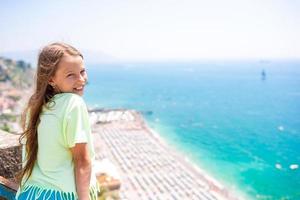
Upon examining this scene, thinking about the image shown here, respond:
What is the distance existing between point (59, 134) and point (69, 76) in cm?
33

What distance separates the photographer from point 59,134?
5.64 ft

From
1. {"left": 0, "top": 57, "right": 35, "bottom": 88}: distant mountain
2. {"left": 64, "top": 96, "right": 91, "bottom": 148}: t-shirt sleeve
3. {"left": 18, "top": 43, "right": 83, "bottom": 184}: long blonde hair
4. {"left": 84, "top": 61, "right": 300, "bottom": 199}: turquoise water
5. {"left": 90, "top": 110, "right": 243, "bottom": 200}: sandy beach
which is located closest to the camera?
{"left": 64, "top": 96, "right": 91, "bottom": 148}: t-shirt sleeve

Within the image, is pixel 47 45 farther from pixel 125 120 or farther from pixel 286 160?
pixel 125 120

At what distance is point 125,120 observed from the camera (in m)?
53.1

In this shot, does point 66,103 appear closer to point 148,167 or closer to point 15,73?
point 148,167


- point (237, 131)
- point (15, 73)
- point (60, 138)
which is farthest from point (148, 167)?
point (15, 73)

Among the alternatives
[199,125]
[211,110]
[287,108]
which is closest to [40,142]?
[199,125]

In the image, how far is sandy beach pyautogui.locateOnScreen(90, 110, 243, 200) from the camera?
2597cm

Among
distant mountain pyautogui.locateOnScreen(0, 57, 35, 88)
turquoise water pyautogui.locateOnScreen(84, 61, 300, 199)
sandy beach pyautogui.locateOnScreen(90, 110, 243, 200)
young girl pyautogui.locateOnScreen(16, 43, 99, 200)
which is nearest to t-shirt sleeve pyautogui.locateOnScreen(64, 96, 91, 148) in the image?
young girl pyautogui.locateOnScreen(16, 43, 99, 200)

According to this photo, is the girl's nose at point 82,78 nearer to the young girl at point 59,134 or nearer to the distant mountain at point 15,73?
the young girl at point 59,134

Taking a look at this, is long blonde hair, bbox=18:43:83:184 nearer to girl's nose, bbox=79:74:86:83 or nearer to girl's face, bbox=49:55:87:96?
girl's face, bbox=49:55:87:96

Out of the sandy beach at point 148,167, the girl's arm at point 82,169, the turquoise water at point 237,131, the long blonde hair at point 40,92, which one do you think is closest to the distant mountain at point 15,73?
the turquoise water at point 237,131

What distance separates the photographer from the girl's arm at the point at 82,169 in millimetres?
1698

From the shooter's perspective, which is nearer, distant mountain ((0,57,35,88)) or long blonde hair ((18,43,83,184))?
long blonde hair ((18,43,83,184))
